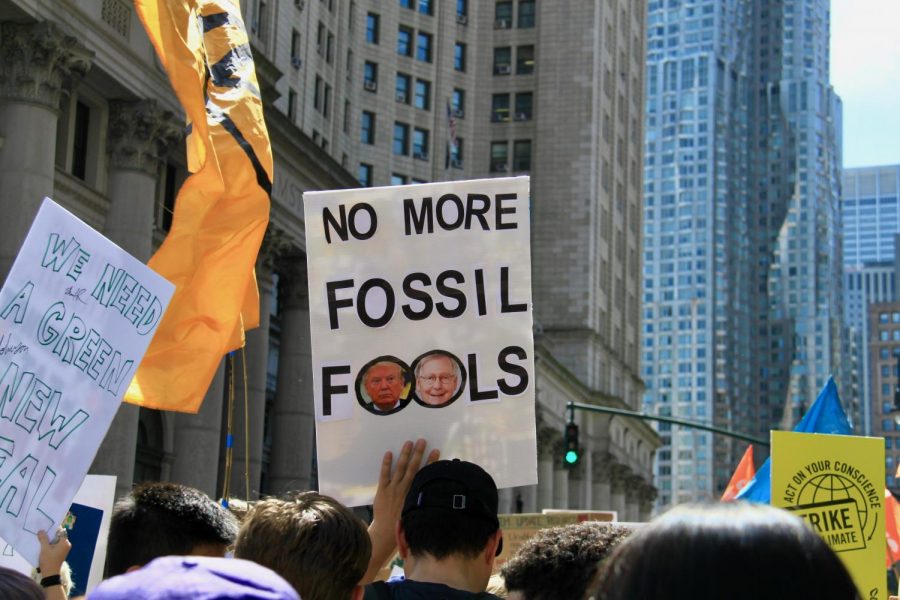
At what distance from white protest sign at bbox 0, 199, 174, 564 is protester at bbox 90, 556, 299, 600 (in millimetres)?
4068

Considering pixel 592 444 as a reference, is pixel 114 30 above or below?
above

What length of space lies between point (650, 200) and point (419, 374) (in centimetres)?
19338

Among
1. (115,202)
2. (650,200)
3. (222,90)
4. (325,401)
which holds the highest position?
(650,200)

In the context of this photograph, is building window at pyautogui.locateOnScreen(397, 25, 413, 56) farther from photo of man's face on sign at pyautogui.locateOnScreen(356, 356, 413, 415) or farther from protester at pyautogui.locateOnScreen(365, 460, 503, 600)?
protester at pyautogui.locateOnScreen(365, 460, 503, 600)

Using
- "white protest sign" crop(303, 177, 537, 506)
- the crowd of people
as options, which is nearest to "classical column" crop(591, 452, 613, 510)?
"white protest sign" crop(303, 177, 537, 506)

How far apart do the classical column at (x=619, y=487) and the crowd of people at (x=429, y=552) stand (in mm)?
77116

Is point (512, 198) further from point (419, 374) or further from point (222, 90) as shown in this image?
point (222, 90)

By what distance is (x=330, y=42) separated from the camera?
2120 inches

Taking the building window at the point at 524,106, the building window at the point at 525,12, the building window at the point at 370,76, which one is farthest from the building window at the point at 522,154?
the building window at the point at 370,76

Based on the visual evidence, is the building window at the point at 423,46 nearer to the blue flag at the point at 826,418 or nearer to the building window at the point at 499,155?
the building window at the point at 499,155

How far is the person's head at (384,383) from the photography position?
6.95 metres

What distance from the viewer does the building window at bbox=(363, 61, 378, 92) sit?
66.5 m

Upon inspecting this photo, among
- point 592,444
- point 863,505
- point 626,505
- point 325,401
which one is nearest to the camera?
point 325,401

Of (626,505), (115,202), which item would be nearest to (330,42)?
(115,202)
